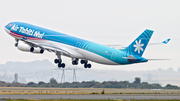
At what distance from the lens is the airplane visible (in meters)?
59.7

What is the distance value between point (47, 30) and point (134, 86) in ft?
110

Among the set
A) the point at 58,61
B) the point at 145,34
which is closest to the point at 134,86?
the point at 58,61

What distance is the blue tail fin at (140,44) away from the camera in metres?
58.7

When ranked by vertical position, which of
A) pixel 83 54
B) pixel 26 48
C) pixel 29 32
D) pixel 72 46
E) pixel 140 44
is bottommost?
pixel 83 54

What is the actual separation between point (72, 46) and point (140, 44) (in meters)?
15.1

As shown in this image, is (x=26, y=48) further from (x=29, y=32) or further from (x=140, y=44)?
(x=140, y=44)

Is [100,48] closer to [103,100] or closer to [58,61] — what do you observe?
[58,61]

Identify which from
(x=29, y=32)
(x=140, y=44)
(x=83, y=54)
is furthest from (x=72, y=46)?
(x=140, y=44)

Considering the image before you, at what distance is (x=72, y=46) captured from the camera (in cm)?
6800

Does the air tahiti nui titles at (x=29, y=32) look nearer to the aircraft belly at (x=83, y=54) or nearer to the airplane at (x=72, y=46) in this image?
the airplane at (x=72, y=46)

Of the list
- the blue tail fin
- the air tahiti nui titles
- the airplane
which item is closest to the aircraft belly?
the airplane

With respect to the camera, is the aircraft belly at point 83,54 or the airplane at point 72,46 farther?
the aircraft belly at point 83,54

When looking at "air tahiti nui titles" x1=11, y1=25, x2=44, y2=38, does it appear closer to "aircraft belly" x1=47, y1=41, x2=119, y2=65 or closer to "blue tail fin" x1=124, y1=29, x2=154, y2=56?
"aircraft belly" x1=47, y1=41, x2=119, y2=65

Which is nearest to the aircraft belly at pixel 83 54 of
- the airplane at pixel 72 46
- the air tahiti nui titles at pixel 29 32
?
the airplane at pixel 72 46
